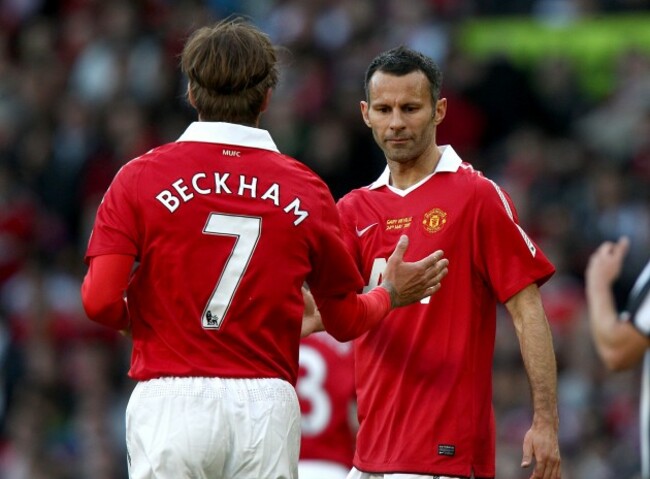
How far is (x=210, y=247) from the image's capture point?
546 cm

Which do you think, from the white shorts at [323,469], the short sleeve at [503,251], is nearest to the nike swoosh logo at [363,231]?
the short sleeve at [503,251]

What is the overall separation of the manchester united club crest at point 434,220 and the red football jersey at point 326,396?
81.3 inches

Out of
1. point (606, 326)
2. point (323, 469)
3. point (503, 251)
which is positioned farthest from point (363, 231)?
point (323, 469)

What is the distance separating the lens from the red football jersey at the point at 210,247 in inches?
214

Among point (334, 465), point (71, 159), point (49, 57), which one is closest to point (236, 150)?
point (334, 465)

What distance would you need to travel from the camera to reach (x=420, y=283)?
6.04 metres

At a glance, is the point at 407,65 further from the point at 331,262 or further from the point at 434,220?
the point at 331,262

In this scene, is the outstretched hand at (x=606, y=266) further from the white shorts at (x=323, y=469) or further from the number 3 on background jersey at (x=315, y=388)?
the white shorts at (x=323, y=469)

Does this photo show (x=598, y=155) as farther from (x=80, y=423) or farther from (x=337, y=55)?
(x=80, y=423)

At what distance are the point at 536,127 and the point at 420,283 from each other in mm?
8341

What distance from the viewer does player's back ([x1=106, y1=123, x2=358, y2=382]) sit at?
17.9 feet

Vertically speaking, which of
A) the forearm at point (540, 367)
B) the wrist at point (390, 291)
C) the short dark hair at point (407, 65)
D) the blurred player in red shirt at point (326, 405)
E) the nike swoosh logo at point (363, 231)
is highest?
the short dark hair at point (407, 65)

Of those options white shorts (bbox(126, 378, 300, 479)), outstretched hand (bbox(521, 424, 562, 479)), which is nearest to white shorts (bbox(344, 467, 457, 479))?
outstretched hand (bbox(521, 424, 562, 479))

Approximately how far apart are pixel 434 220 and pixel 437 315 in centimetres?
41
